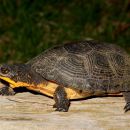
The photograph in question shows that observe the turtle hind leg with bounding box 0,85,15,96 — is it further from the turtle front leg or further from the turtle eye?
the turtle front leg

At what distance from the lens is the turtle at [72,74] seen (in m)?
3.78

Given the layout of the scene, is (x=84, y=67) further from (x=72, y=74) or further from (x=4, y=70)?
(x=4, y=70)

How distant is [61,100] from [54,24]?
147 inches

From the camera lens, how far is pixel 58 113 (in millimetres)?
3496

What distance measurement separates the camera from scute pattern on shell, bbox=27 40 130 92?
379 centimetres

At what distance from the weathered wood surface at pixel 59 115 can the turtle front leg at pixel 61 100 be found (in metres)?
0.05

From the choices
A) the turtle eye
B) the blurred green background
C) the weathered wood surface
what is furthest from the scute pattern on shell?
the blurred green background

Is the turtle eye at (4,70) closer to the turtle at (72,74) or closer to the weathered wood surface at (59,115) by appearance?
the turtle at (72,74)

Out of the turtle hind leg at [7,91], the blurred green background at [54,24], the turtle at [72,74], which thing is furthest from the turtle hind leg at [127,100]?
the blurred green background at [54,24]

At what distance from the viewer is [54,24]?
285 inches

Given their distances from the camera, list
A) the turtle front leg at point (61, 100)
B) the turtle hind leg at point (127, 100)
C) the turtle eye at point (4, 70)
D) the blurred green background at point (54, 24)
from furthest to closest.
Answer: the blurred green background at point (54, 24), the turtle eye at point (4, 70), the turtle hind leg at point (127, 100), the turtle front leg at point (61, 100)

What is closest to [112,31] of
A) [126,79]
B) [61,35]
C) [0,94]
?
[61,35]

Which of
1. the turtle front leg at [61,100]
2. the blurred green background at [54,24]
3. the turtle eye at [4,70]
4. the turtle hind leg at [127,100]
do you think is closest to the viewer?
the turtle front leg at [61,100]

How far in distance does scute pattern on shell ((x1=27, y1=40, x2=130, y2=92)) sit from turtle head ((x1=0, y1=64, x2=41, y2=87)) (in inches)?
3.1
